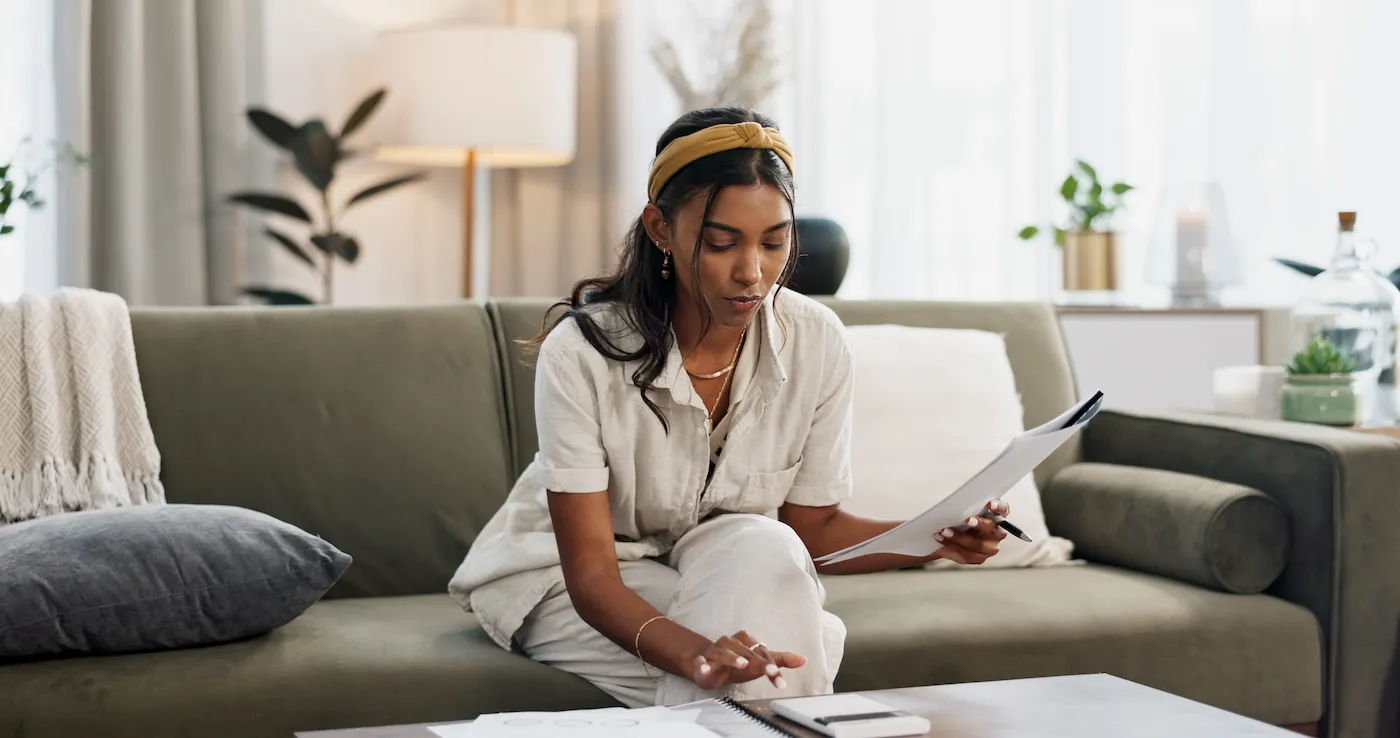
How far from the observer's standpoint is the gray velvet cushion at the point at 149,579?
1.59 meters

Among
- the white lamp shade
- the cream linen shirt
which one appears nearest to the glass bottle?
the cream linen shirt

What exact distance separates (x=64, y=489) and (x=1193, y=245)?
2175mm

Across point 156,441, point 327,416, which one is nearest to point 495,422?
point 327,416

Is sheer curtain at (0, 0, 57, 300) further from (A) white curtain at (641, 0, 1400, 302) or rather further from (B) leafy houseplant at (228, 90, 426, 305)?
(A) white curtain at (641, 0, 1400, 302)

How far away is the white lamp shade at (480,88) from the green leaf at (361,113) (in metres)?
0.06

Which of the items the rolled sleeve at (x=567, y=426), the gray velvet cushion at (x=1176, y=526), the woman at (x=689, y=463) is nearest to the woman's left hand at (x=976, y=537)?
the woman at (x=689, y=463)

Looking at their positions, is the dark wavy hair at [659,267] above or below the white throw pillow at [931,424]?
above

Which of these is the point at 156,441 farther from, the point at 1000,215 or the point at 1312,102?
the point at 1312,102

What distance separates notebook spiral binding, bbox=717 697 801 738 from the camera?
3.83 feet

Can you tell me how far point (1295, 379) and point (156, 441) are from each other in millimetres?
1718

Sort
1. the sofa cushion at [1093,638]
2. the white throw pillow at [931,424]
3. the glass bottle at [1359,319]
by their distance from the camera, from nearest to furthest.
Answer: the sofa cushion at [1093,638]
the white throw pillow at [931,424]
the glass bottle at [1359,319]

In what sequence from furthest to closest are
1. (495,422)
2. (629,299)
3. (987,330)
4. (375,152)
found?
(375,152)
(987,330)
(495,422)
(629,299)

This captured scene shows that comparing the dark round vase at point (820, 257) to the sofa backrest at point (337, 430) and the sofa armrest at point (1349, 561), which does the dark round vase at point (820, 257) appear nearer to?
the sofa backrest at point (337, 430)

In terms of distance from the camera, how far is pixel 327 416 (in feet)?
6.97
